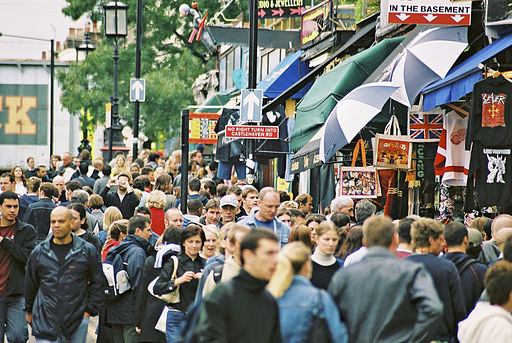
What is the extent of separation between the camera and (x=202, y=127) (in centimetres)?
3091

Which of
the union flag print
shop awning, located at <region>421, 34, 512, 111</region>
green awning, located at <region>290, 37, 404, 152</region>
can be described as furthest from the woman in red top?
green awning, located at <region>290, 37, 404, 152</region>

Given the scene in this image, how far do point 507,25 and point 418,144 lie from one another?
3535 mm

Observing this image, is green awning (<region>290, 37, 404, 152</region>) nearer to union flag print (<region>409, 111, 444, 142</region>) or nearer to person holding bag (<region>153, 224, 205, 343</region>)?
union flag print (<region>409, 111, 444, 142</region>)

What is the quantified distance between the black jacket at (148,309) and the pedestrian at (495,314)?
13.4 ft

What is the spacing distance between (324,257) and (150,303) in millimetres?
2209

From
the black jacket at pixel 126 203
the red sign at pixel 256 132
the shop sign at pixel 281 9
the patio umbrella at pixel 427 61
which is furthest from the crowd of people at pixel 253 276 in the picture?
the shop sign at pixel 281 9

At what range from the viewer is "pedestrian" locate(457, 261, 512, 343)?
6.75m

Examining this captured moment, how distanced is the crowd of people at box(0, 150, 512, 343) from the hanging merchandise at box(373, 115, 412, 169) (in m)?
1.34

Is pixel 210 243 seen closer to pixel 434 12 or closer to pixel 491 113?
pixel 491 113

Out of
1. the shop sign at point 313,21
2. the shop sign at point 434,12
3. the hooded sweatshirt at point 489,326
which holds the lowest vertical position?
the hooded sweatshirt at point 489,326

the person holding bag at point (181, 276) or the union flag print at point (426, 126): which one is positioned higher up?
the union flag print at point (426, 126)

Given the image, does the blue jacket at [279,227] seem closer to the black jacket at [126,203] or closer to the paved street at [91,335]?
the paved street at [91,335]

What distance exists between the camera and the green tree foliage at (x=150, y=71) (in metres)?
44.3

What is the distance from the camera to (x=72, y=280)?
10.0 metres
